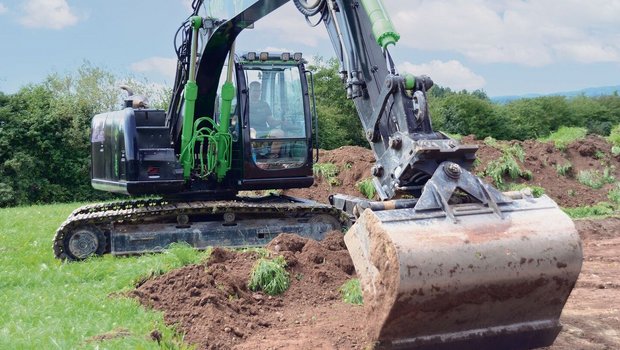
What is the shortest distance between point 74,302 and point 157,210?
3015 mm

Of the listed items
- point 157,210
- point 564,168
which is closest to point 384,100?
point 157,210

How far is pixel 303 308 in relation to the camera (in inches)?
222

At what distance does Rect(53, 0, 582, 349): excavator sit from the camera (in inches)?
162

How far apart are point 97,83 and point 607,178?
21.1m

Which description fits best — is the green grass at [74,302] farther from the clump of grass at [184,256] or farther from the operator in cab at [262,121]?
the operator in cab at [262,121]

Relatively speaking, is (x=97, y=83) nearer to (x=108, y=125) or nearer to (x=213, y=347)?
(x=108, y=125)

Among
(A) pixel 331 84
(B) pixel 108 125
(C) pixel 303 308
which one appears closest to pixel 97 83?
(A) pixel 331 84

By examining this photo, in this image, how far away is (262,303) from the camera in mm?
5742

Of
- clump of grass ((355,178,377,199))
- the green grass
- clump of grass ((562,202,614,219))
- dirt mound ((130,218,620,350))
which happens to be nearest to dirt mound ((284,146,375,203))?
clump of grass ((355,178,377,199))

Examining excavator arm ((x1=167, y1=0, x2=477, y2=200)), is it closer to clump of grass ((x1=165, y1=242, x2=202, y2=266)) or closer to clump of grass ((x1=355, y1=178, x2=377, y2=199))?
clump of grass ((x1=165, y1=242, x2=202, y2=266))

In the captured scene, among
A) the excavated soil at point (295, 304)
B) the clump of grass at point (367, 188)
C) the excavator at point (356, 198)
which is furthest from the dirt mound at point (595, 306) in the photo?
the clump of grass at point (367, 188)

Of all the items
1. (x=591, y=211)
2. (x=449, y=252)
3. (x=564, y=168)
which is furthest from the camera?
(x=564, y=168)

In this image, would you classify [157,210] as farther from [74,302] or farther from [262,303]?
[262,303]

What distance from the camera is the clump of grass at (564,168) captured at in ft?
51.4
